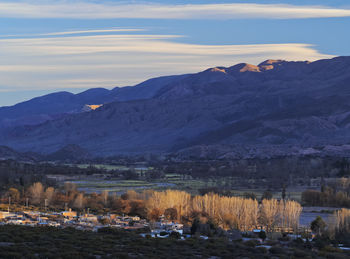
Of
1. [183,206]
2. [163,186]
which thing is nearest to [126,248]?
[183,206]

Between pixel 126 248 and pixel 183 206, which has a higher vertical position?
pixel 183 206

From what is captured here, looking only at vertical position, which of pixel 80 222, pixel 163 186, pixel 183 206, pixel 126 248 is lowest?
pixel 80 222

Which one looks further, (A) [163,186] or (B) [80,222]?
(A) [163,186]

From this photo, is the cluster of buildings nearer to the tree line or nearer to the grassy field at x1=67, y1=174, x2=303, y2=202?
the tree line

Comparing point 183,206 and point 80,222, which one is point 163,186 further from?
point 80,222

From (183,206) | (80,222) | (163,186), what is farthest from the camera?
(163,186)

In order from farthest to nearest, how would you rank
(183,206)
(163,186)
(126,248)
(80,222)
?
(163,186), (183,206), (80,222), (126,248)

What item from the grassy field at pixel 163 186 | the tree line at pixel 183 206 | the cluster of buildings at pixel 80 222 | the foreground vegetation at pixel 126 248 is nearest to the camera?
the foreground vegetation at pixel 126 248

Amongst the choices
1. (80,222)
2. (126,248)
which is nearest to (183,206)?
(80,222)

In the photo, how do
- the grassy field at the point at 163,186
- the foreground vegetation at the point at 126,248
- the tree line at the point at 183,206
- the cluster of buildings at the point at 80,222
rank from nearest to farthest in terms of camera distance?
the foreground vegetation at the point at 126,248 < the cluster of buildings at the point at 80,222 < the tree line at the point at 183,206 < the grassy field at the point at 163,186

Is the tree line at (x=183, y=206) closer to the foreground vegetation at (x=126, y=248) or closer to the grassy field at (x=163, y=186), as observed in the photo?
the foreground vegetation at (x=126, y=248)

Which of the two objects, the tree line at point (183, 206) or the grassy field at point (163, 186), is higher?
the grassy field at point (163, 186)

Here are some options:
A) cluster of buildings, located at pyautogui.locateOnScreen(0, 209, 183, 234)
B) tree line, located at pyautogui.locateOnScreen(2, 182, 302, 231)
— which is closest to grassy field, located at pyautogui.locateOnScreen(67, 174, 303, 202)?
tree line, located at pyautogui.locateOnScreen(2, 182, 302, 231)

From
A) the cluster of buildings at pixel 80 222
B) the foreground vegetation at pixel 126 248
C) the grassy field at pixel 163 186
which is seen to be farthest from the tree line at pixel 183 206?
the grassy field at pixel 163 186
